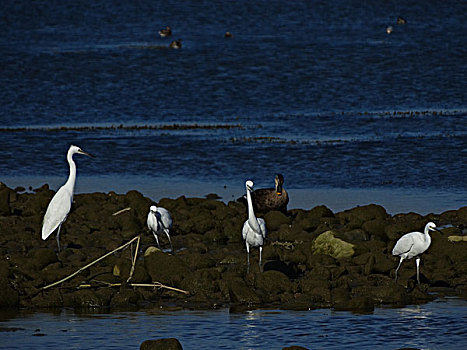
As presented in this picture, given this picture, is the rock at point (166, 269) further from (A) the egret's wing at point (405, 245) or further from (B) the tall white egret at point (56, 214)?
(A) the egret's wing at point (405, 245)

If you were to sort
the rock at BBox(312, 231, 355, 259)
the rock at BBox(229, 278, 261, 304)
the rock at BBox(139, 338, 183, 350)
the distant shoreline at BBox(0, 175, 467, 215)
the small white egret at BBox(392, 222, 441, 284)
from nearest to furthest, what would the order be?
the rock at BBox(139, 338, 183, 350) → the rock at BBox(229, 278, 261, 304) → the small white egret at BBox(392, 222, 441, 284) → the rock at BBox(312, 231, 355, 259) → the distant shoreline at BBox(0, 175, 467, 215)

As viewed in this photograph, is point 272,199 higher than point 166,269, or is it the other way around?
point 272,199

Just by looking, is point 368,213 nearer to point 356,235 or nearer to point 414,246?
point 356,235

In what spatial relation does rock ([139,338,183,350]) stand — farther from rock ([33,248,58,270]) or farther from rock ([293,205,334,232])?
rock ([293,205,334,232])

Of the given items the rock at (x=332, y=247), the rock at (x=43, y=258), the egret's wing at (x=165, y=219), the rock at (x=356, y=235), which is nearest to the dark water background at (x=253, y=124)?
the rock at (x=43, y=258)

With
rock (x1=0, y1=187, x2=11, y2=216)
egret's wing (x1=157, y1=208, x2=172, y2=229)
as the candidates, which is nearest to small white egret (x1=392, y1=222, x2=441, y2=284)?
egret's wing (x1=157, y1=208, x2=172, y2=229)

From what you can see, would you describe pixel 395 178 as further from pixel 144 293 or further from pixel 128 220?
pixel 144 293

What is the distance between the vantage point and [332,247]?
53.8 ft

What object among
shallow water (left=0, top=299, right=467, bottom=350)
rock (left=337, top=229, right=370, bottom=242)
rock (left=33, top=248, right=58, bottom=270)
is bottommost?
shallow water (left=0, top=299, right=467, bottom=350)

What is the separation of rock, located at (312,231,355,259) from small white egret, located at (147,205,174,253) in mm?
2873

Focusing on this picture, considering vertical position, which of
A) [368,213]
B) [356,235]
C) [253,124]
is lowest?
[356,235]

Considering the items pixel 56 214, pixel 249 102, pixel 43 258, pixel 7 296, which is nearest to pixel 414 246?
pixel 43 258

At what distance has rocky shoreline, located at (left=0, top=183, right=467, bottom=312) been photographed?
14469mm

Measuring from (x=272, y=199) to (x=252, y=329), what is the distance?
25.5ft
